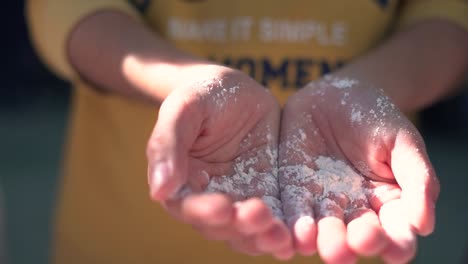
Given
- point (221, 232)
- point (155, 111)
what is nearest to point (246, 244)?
point (221, 232)

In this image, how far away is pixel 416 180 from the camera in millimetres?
777

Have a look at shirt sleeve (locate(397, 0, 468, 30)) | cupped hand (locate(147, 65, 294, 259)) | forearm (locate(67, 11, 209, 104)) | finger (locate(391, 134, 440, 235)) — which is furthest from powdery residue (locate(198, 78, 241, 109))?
shirt sleeve (locate(397, 0, 468, 30))

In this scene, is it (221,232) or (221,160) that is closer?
(221,232)

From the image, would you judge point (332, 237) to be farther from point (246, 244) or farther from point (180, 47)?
point (180, 47)

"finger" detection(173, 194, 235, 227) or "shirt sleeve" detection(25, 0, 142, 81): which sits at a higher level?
"shirt sleeve" detection(25, 0, 142, 81)

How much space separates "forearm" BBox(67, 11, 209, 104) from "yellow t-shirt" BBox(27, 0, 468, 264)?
22 millimetres

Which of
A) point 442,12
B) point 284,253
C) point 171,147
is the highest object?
point 442,12

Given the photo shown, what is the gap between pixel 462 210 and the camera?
2424 millimetres

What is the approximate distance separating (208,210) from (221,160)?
0.18m

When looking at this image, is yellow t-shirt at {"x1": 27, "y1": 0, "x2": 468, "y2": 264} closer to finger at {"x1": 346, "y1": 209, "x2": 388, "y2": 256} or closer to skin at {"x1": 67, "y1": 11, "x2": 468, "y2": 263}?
skin at {"x1": 67, "y1": 11, "x2": 468, "y2": 263}

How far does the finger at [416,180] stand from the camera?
0.75 meters

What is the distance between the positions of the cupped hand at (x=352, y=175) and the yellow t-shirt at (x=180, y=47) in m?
0.14

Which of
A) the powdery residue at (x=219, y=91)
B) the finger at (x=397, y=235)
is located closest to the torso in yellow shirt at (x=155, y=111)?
the powdery residue at (x=219, y=91)

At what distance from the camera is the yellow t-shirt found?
1105 mm
